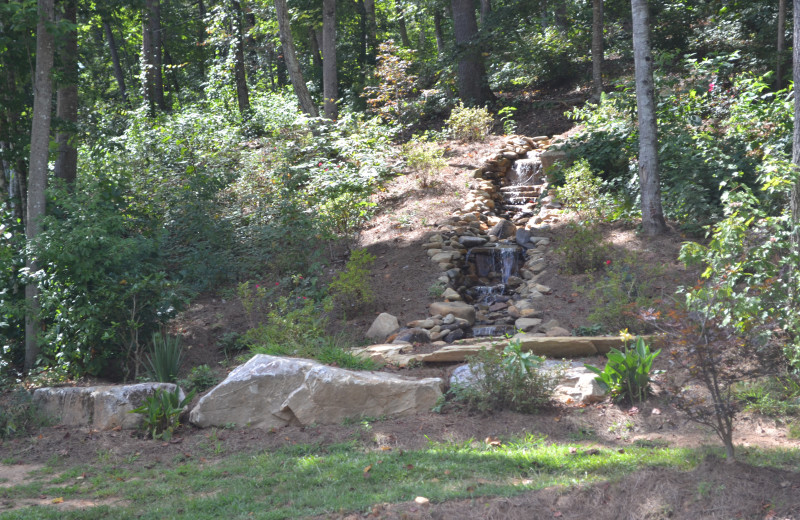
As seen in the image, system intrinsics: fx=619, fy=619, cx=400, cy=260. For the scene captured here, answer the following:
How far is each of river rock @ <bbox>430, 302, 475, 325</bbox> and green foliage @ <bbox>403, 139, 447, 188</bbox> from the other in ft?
14.5

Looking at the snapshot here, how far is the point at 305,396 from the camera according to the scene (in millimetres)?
5699

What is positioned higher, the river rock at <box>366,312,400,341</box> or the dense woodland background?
the dense woodland background

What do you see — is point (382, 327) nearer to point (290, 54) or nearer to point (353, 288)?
point (353, 288)

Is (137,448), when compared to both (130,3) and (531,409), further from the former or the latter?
(130,3)

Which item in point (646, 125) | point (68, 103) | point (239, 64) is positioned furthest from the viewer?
point (239, 64)

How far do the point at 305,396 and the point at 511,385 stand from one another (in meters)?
1.88

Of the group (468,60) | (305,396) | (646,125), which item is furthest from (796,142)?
(468,60)

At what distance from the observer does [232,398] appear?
5.86 m

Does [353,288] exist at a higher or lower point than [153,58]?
lower

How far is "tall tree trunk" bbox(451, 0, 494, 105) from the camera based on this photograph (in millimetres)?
15234

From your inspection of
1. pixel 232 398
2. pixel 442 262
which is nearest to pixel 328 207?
pixel 442 262

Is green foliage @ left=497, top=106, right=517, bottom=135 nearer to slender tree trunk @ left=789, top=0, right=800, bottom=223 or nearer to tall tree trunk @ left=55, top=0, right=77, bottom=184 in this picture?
slender tree trunk @ left=789, top=0, right=800, bottom=223

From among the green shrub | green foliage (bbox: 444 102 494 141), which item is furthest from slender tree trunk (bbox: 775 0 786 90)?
the green shrub

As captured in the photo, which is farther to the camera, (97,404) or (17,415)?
(17,415)
